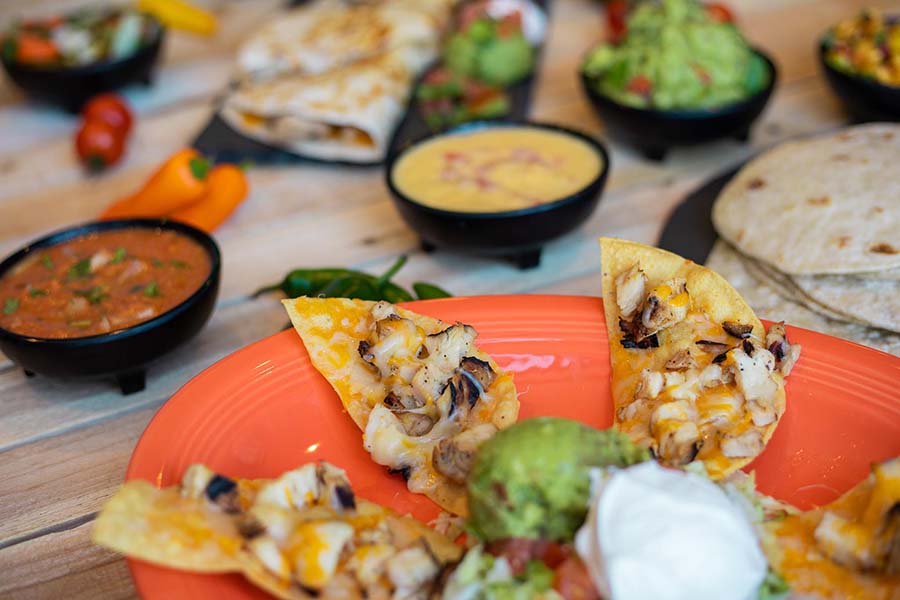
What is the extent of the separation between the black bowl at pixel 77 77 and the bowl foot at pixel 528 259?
2295 mm

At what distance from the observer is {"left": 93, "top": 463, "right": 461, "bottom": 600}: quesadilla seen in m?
1.30

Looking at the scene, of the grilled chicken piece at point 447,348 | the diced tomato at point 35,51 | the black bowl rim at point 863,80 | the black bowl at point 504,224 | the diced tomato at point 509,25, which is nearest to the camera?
the grilled chicken piece at point 447,348

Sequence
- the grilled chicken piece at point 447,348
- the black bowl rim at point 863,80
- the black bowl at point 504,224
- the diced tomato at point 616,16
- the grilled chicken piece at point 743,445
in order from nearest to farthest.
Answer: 1. the grilled chicken piece at point 743,445
2. the grilled chicken piece at point 447,348
3. the black bowl at point 504,224
4. the black bowl rim at point 863,80
5. the diced tomato at point 616,16

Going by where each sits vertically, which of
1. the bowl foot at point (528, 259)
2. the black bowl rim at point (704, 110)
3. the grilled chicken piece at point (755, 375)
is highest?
the grilled chicken piece at point (755, 375)

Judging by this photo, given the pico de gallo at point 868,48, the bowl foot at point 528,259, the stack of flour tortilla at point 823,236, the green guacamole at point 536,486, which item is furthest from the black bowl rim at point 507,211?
the green guacamole at point 536,486

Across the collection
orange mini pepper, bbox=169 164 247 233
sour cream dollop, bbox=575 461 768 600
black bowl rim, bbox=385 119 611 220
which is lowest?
orange mini pepper, bbox=169 164 247 233

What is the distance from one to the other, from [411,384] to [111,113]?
98.4 inches

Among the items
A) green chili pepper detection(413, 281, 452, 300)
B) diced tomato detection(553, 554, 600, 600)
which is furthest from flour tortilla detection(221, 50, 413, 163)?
diced tomato detection(553, 554, 600, 600)

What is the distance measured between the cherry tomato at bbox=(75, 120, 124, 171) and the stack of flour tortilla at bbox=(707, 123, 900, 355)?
2429 mm

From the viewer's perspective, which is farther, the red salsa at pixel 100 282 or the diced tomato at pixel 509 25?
the diced tomato at pixel 509 25

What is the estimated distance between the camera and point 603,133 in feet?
11.7

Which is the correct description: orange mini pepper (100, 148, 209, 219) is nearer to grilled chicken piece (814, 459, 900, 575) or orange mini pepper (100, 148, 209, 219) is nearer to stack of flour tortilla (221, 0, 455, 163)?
stack of flour tortilla (221, 0, 455, 163)

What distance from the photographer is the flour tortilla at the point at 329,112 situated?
11.0 feet

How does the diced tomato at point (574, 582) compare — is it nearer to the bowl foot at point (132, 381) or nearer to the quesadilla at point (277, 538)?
the quesadilla at point (277, 538)
